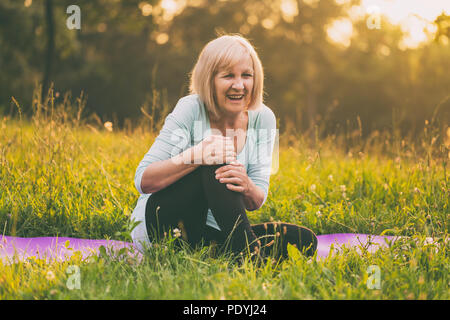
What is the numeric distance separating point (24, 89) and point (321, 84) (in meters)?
14.8

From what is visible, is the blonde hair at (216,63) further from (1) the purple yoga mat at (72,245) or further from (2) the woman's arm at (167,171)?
(1) the purple yoga mat at (72,245)

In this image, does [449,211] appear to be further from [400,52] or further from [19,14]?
[400,52]

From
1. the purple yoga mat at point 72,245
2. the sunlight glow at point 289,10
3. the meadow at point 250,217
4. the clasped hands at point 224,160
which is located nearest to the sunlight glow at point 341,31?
the sunlight glow at point 289,10

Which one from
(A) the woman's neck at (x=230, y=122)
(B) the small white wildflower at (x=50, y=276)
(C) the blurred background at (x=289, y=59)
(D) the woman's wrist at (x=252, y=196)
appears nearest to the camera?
(B) the small white wildflower at (x=50, y=276)

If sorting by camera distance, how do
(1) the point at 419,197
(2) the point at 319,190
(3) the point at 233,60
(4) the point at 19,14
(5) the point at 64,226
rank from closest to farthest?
1. (3) the point at 233,60
2. (5) the point at 64,226
3. (1) the point at 419,197
4. (2) the point at 319,190
5. (4) the point at 19,14

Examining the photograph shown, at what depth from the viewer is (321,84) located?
2352cm

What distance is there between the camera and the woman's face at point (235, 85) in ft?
7.89

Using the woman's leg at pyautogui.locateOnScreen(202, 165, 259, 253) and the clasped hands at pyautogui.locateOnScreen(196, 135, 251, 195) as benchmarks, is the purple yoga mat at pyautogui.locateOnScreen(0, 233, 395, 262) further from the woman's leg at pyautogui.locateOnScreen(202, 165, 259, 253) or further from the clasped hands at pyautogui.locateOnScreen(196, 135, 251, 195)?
the clasped hands at pyautogui.locateOnScreen(196, 135, 251, 195)

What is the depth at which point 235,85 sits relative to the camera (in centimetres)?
240

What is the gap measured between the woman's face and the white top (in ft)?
0.51

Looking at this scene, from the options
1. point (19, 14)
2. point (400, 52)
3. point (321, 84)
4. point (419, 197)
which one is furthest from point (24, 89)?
point (400, 52)

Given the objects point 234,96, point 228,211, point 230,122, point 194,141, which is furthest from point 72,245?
point 234,96

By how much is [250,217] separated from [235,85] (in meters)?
1.21

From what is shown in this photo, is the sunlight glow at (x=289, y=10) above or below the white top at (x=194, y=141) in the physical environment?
above
